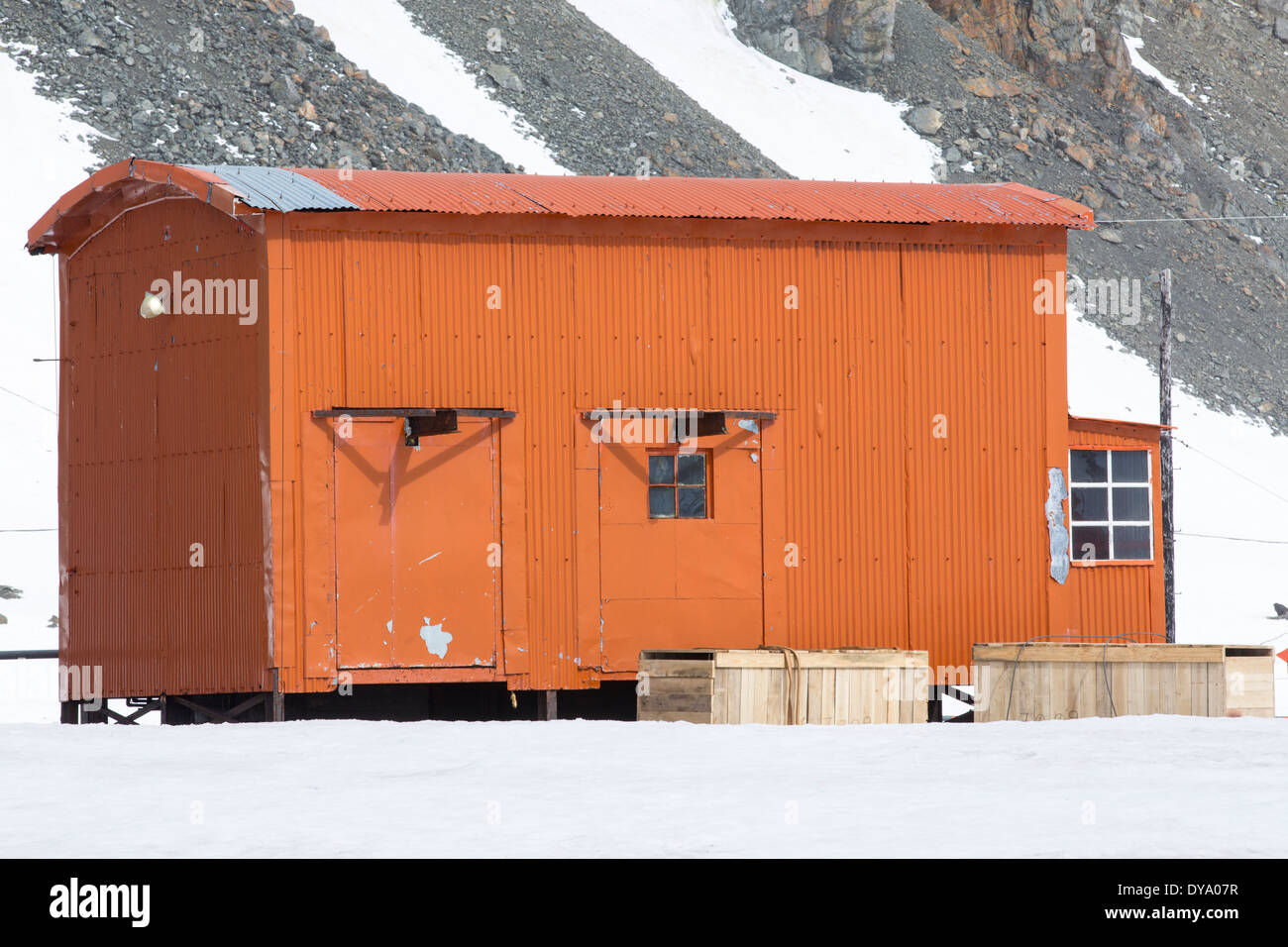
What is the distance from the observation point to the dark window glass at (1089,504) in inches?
665

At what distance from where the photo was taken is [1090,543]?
16.8 metres

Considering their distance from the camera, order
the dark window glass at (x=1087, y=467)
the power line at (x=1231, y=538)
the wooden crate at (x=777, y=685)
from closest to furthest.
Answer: the wooden crate at (x=777, y=685) → the dark window glass at (x=1087, y=467) → the power line at (x=1231, y=538)

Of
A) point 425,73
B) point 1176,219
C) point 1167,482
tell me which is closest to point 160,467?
point 1167,482

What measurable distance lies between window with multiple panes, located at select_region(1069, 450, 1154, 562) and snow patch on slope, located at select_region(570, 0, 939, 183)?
163 feet

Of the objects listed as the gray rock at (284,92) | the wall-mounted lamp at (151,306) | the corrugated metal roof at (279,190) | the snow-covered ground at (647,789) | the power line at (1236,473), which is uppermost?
the gray rock at (284,92)

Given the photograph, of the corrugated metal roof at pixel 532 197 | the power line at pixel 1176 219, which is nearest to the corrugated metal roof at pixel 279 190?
the corrugated metal roof at pixel 532 197

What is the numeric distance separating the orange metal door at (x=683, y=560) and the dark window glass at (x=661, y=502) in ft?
0.29

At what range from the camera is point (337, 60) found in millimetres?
57094

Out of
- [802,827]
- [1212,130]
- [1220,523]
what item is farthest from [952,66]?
[802,827]

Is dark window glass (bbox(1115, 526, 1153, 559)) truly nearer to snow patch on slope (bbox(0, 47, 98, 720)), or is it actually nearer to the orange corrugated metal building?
the orange corrugated metal building

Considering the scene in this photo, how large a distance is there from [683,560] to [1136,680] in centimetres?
444

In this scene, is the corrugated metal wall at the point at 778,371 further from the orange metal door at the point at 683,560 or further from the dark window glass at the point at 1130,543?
the dark window glass at the point at 1130,543

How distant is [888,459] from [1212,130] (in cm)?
6535

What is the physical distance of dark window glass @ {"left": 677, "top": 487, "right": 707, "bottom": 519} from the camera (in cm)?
1584
